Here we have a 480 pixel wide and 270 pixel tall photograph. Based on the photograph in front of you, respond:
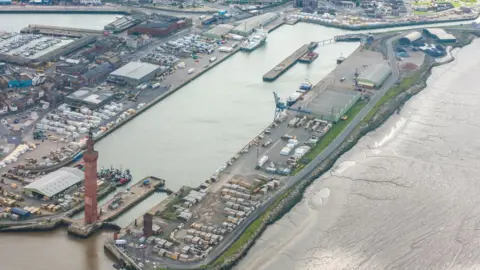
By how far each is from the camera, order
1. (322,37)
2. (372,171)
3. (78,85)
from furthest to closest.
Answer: (322,37) → (78,85) → (372,171)

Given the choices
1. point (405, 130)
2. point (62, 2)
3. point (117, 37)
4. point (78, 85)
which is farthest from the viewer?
point (62, 2)

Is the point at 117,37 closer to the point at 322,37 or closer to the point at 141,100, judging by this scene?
the point at 141,100

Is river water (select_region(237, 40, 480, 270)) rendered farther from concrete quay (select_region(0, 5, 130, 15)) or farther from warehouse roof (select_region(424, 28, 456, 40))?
concrete quay (select_region(0, 5, 130, 15))

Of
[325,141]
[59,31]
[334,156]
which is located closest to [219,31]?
[59,31]

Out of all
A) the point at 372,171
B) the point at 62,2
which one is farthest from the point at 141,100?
the point at 62,2

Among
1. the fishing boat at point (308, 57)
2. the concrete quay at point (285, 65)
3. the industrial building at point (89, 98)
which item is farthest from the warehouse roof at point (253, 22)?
the industrial building at point (89, 98)

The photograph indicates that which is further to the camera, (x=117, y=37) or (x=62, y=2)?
(x=62, y=2)

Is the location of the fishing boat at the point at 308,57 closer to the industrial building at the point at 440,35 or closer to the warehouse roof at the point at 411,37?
the warehouse roof at the point at 411,37
